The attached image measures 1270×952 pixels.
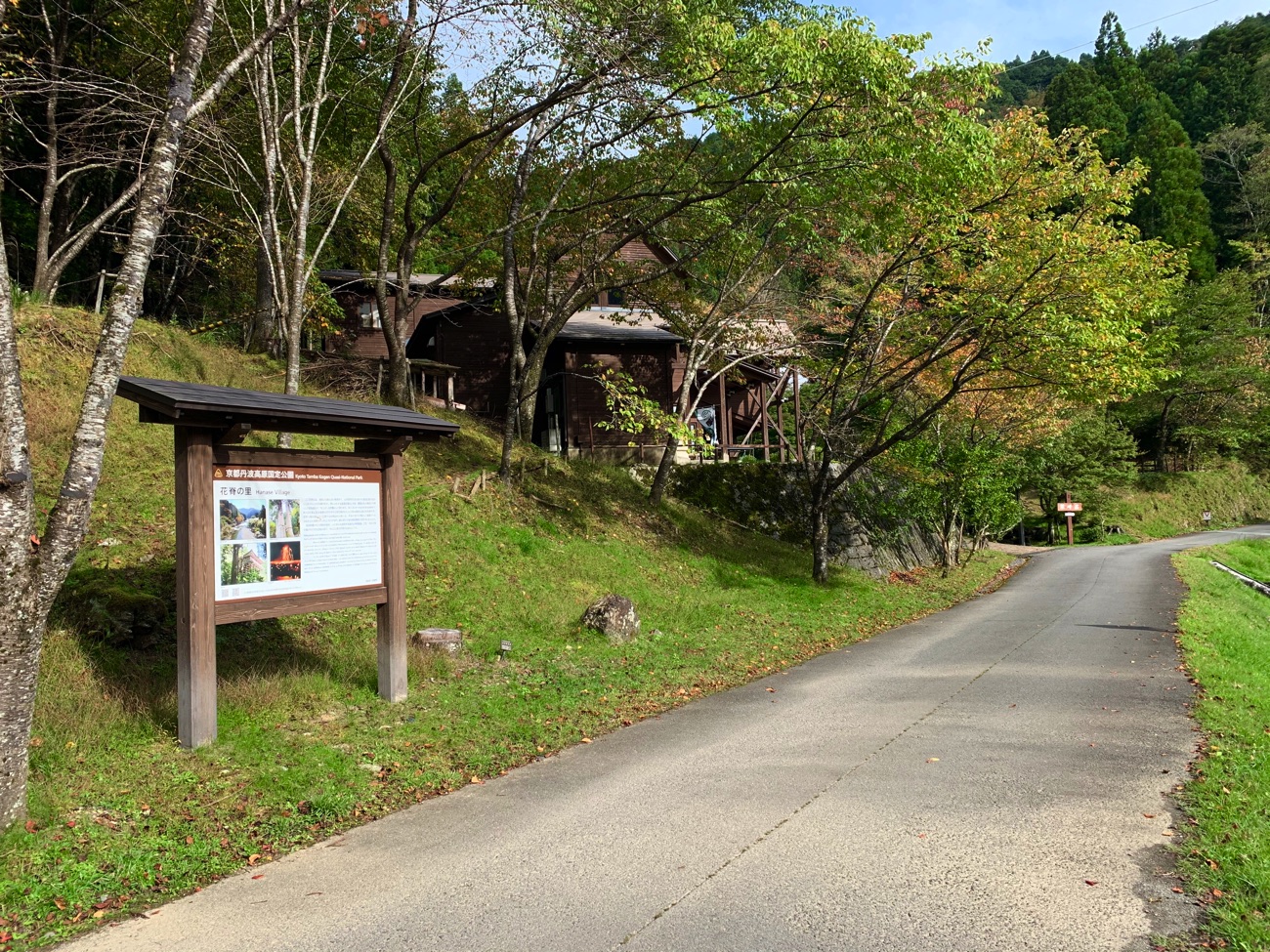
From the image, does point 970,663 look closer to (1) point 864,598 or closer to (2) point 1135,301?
(1) point 864,598

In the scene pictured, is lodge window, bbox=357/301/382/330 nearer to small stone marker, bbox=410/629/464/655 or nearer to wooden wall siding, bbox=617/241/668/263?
wooden wall siding, bbox=617/241/668/263

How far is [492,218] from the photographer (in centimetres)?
2089

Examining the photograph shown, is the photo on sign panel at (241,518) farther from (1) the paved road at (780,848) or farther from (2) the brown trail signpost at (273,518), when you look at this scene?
(1) the paved road at (780,848)

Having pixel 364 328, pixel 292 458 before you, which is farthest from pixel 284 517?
pixel 364 328

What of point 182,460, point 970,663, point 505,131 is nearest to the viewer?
point 182,460

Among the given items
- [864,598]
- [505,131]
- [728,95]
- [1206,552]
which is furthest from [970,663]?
[1206,552]

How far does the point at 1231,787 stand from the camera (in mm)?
5754

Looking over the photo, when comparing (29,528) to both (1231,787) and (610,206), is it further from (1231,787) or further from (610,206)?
(610,206)

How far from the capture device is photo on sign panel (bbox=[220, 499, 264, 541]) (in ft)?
22.9

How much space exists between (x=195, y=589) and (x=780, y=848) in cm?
475

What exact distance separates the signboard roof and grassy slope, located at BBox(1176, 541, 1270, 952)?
6.83 metres

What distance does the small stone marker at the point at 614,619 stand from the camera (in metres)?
11.7

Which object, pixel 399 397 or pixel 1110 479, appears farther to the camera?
pixel 1110 479

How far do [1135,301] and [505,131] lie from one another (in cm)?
1307
